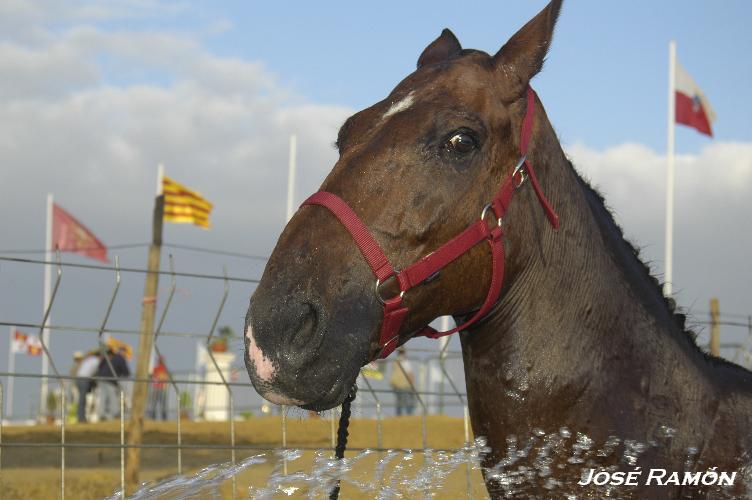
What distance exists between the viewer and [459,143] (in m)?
3.49

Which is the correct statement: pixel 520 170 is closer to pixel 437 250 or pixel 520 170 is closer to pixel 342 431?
pixel 437 250

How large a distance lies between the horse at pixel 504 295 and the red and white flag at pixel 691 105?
20177 millimetres

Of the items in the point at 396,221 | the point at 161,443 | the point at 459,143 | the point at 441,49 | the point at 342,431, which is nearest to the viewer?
the point at 396,221

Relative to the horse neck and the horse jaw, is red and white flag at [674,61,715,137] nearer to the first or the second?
the horse neck

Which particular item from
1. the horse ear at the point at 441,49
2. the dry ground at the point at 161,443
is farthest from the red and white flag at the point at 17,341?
the horse ear at the point at 441,49

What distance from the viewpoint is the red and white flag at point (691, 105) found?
22812 mm

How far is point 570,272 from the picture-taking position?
3727mm

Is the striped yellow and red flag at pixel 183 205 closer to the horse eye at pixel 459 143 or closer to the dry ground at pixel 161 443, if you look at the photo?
the dry ground at pixel 161 443

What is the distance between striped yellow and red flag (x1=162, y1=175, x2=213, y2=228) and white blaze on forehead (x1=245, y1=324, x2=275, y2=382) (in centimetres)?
1352

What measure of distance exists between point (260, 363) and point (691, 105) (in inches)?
856

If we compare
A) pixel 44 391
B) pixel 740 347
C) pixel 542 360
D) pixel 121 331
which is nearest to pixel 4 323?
pixel 121 331

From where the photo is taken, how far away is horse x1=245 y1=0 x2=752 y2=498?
10.5 feet

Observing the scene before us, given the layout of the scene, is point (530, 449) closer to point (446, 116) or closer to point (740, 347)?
point (446, 116)

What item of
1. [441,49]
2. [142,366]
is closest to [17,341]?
[142,366]
